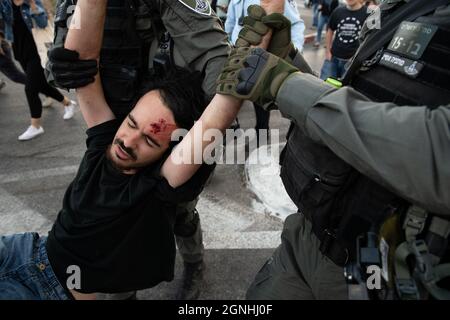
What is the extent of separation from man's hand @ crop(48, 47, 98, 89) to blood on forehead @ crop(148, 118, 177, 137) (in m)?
0.33

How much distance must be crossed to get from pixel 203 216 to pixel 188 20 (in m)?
1.65

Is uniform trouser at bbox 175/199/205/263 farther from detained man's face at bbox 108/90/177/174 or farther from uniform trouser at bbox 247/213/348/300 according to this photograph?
uniform trouser at bbox 247/213/348/300

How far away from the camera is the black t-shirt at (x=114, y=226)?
57.1 inches

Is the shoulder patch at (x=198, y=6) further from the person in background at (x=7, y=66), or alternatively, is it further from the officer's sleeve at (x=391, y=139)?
the person in background at (x=7, y=66)

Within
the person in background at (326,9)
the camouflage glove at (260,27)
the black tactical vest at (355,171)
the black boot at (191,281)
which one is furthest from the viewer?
the person in background at (326,9)

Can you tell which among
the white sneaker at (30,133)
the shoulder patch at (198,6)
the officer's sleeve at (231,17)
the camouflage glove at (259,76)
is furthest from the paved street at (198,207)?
the shoulder patch at (198,6)

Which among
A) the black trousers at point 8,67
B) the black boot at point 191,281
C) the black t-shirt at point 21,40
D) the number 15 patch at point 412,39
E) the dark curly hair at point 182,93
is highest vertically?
the number 15 patch at point 412,39

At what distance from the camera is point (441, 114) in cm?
82

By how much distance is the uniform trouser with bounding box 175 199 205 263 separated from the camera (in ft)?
6.25

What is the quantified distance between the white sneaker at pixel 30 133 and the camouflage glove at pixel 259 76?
358 centimetres

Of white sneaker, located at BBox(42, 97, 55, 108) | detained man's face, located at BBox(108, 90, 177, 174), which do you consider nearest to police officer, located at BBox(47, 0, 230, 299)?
detained man's face, located at BBox(108, 90, 177, 174)

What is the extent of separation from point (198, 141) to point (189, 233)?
820mm

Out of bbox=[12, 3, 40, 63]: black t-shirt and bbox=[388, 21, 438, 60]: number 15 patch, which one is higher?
bbox=[388, 21, 438, 60]: number 15 patch
